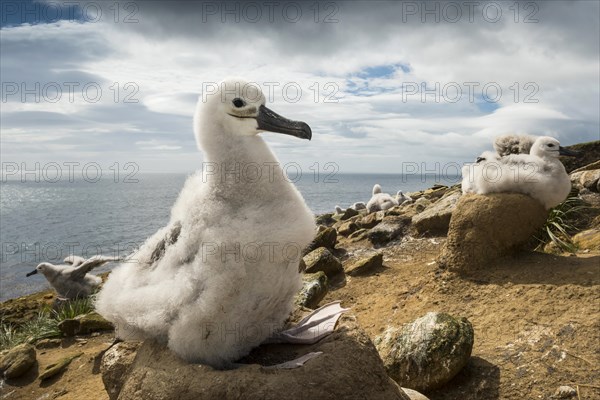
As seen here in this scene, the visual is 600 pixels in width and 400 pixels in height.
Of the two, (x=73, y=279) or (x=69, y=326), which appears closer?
(x=69, y=326)

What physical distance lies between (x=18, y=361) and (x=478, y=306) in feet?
23.8

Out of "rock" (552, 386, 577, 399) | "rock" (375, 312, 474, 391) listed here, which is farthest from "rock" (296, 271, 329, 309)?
"rock" (552, 386, 577, 399)

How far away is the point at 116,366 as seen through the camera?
3.98 metres

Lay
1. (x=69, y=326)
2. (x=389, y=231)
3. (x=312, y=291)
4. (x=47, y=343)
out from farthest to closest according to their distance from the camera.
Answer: (x=389, y=231) → (x=69, y=326) → (x=47, y=343) → (x=312, y=291)

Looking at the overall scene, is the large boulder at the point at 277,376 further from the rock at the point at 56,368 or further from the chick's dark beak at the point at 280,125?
the rock at the point at 56,368

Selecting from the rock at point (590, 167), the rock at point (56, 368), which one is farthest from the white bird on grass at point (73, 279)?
the rock at point (590, 167)

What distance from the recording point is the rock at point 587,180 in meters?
10.0

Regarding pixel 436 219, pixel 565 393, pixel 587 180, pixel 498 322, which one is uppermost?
pixel 587 180

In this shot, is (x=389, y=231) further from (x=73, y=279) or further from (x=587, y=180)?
(x=73, y=279)

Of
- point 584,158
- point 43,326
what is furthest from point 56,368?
point 584,158

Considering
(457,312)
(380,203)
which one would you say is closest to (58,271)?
(457,312)

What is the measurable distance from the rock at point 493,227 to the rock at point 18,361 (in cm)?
706

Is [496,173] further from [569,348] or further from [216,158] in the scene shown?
[216,158]

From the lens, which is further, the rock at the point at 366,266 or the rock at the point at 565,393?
the rock at the point at 366,266
